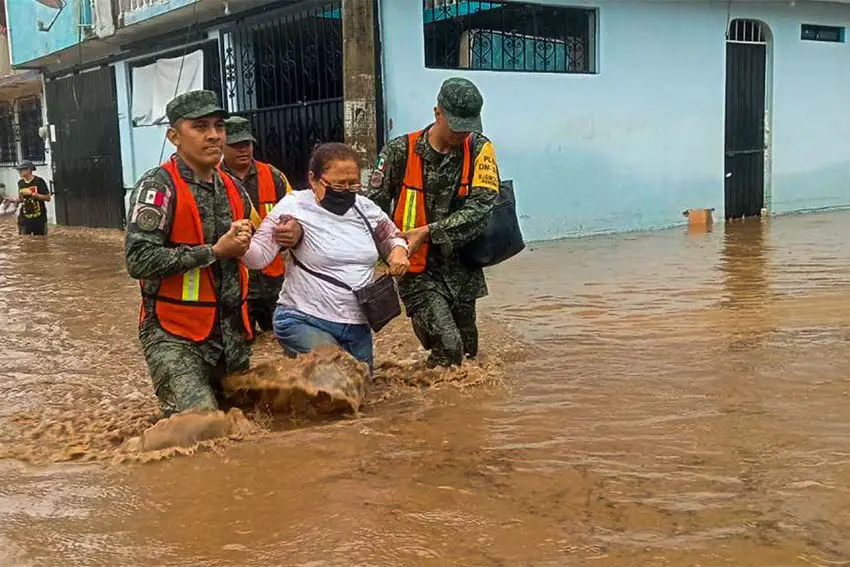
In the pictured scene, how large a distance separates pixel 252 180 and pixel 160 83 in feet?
29.7

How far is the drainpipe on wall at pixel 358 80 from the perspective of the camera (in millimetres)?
9695

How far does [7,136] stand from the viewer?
23797 millimetres

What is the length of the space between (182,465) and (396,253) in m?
→ 1.41

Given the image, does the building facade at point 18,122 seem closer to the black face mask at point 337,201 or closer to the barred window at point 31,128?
the barred window at point 31,128

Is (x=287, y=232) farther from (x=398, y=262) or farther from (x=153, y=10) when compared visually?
(x=153, y=10)

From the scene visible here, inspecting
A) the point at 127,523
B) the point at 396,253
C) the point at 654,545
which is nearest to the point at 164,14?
the point at 396,253

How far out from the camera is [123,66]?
15.3 m

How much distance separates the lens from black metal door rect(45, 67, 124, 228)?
16188 mm

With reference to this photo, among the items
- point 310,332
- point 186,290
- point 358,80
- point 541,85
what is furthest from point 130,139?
point 186,290

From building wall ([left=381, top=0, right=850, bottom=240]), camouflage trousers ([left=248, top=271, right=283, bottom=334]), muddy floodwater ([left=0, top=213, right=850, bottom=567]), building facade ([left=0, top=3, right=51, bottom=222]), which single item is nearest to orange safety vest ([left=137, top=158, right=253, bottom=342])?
muddy floodwater ([left=0, top=213, right=850, bottom=567])

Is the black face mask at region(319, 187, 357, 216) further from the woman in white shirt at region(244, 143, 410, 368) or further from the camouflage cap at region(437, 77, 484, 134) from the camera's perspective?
the camouflage cap at region(437, 77, 484, 134)

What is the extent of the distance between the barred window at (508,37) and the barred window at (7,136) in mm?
16459

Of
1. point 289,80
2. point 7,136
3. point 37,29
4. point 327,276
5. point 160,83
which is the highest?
point 37,29

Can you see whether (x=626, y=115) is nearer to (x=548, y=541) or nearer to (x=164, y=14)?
(x=164, y=14)
